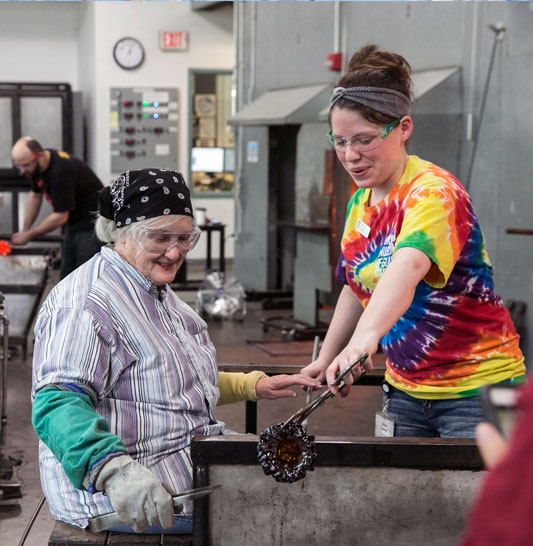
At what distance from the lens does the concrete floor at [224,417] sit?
3.47 metres

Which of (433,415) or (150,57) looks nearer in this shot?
(433,415)

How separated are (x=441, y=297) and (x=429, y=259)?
0.16 metres

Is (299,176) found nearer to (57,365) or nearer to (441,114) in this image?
(441,114)

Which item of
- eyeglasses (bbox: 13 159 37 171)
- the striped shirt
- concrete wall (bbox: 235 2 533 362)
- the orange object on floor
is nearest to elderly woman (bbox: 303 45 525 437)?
the striped shirt

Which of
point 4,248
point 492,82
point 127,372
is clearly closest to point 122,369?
point 127,372

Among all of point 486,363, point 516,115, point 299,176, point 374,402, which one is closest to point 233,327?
point 299,176

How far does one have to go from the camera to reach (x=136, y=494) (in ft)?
4.97

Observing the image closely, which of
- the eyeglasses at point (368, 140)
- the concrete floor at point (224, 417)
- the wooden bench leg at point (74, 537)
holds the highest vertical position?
the eyeglasses at point (368, 140)

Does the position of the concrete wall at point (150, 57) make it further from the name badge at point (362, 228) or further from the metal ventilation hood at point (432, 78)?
the name badge at point (362, 228)

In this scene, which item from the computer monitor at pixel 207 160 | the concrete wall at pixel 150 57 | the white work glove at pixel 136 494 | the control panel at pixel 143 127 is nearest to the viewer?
the white work glove at pixel 136 494

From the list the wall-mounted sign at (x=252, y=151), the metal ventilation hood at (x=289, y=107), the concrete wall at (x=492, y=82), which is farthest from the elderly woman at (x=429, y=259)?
the wall-mounted sign at (x=252, y=151)

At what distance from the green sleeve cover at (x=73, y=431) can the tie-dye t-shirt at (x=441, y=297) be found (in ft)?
2.29

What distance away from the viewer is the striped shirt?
1.75 meters

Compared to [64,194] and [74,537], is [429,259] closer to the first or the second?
[74,537]
